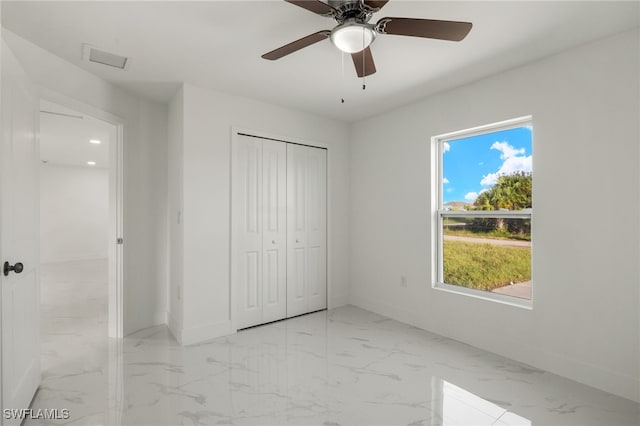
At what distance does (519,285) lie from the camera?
2896 mm

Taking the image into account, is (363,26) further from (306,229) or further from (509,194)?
(306,229)

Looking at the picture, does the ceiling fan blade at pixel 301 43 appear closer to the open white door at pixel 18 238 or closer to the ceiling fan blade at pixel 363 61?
the ceiling fan blade at pixel 363 61

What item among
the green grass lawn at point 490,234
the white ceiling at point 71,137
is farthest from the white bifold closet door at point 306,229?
the white ceiling at point 71,137

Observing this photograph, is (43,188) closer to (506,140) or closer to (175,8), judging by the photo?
(175,8)

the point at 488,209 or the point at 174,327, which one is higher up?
the point at 488,209

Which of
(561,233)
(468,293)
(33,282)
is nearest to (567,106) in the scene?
(561,233)

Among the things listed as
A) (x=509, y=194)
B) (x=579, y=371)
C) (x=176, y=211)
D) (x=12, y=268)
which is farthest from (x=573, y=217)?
(x=12, y=268)

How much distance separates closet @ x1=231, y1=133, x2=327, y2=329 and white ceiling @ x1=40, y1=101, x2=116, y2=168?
58.8 inches

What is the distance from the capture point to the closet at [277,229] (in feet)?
11.5

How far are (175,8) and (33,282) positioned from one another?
2.04 meters

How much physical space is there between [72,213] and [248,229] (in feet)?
23.8

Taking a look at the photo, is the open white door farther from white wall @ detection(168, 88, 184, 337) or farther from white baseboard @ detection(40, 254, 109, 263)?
white baseboard @ detection(40, 254, 109, 263)

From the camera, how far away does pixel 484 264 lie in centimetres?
317

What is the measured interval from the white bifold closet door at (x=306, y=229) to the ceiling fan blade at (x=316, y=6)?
2264 millimetres
